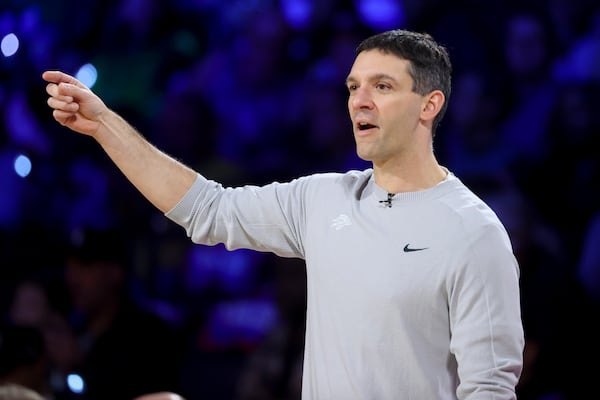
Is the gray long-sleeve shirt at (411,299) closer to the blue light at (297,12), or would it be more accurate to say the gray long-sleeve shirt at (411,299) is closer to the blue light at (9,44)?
the blue light at (297,12)

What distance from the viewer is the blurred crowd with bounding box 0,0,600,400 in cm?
394

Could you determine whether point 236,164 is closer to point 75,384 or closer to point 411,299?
point 75,384

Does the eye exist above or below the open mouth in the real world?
above

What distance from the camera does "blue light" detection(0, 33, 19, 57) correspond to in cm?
515

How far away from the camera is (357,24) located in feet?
15.3

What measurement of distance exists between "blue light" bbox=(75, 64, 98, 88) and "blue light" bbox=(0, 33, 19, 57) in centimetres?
39

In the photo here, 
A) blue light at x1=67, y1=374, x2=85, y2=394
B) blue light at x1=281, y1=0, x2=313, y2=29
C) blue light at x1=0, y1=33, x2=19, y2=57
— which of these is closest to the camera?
blue light at x1=67, y1=374, x2=85, y2=394

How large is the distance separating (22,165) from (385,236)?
3.34 m

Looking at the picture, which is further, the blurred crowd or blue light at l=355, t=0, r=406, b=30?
blue light at l=355, t=0, r=406, b=30

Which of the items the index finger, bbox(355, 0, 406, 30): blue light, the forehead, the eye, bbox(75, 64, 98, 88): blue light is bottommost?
the eye

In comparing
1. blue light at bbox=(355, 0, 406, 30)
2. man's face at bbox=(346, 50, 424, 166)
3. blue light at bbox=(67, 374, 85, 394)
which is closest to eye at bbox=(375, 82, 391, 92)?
man's face at bbox=(346, 50, 424, 166)

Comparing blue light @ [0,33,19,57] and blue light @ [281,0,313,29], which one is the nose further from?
blue light @ [0,33,19,57]

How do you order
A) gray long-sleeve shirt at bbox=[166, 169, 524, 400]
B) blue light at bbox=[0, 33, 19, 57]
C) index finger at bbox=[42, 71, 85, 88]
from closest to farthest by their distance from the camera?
gray long-sleeve shirt at bbox=[166, 169, 524, 400], index finger at bbox=[42, 71, 85, 88], blue light at bbox=[0, 33, 19, 57]

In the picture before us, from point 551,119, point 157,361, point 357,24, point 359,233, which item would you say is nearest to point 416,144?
point 359,233
